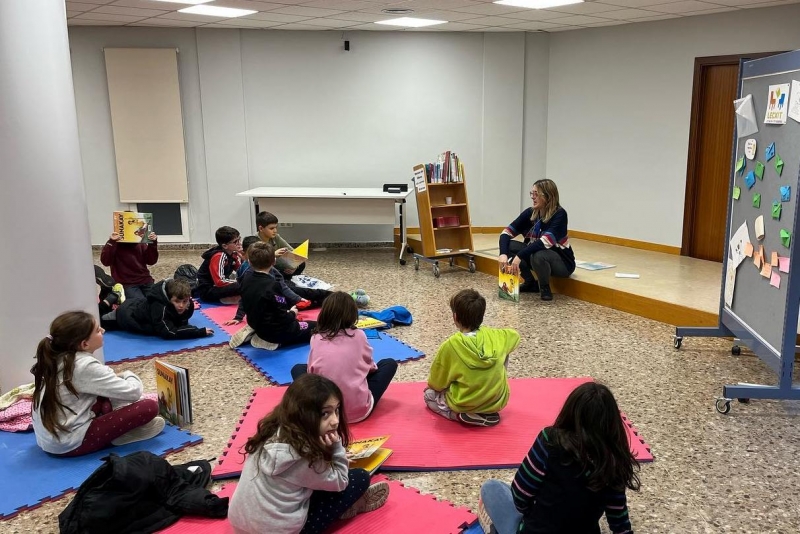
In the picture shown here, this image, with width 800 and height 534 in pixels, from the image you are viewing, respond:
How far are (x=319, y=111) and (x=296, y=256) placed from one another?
3.08 meters

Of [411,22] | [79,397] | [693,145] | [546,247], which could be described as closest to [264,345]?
[79,397]

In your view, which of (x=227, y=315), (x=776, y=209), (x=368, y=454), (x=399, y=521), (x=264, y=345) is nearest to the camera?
(x=399, y=521)

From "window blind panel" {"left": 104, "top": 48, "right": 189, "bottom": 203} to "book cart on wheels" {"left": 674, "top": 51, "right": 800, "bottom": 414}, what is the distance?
6.55 m

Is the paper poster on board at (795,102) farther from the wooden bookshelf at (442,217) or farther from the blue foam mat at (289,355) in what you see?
the wooden bookshelf at (442,217)

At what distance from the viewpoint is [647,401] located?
3.79 meters

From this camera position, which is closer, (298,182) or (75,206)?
(75,206)

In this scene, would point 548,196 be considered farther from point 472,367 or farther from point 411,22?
point 472,367

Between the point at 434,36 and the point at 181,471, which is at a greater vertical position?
the point at 434,36

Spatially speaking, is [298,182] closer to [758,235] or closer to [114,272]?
[114,272]

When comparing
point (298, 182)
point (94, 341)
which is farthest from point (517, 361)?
point (298, 182)

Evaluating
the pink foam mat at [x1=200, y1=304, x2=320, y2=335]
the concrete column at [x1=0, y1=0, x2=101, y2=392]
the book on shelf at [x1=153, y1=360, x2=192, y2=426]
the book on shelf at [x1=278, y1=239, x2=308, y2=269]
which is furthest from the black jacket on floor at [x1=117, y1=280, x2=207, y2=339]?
the book on shelf at [x1=153, y1=360, x2=192, y2=426]

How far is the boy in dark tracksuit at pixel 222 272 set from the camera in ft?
19.3

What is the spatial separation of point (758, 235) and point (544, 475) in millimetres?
2514

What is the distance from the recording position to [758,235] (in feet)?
12.6
